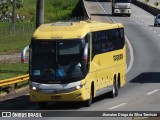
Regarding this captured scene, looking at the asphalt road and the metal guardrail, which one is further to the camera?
the metal guardrail

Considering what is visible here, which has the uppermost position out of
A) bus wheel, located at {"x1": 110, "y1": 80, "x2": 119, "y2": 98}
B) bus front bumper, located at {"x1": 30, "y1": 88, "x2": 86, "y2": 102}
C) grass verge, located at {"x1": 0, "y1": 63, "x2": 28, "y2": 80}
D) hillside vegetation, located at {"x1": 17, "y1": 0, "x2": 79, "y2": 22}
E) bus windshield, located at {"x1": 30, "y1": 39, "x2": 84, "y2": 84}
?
bus windshield, located at {"x1": 30, "y1": 39, "x2": 84, "y2": 84}

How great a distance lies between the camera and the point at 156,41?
5966 cm

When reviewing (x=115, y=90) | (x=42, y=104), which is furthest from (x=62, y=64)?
(x=115, y=90)

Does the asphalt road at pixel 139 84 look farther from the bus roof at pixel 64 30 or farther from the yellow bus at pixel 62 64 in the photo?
the bus roof at pixel 64 30

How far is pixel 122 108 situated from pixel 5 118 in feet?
15.0

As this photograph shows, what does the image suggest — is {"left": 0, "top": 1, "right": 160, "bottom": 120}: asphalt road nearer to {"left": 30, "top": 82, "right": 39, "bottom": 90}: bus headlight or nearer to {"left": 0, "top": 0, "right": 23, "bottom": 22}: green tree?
{"left": 30, "top": 82, "right": 39, "bottom": 90}: bus headlight

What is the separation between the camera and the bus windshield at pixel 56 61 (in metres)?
24.6

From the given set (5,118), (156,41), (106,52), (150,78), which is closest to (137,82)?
(150,78)

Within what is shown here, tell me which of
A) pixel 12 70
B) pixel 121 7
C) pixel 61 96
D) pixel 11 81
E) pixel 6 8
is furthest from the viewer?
pixel 6 8

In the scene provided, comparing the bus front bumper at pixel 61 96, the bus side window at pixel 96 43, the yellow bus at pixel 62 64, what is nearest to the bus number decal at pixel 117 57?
the bus side window at pixel 96 43

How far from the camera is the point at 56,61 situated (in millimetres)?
24656

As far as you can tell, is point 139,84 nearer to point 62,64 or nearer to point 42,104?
point 42,104

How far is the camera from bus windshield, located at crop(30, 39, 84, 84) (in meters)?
24.6

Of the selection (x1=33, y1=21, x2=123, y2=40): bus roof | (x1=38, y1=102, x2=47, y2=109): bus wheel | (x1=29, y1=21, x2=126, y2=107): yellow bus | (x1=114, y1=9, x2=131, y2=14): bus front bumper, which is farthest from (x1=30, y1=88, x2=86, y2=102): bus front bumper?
(x1=114, y1=9, x2=131, y2=14): bus front bumper
